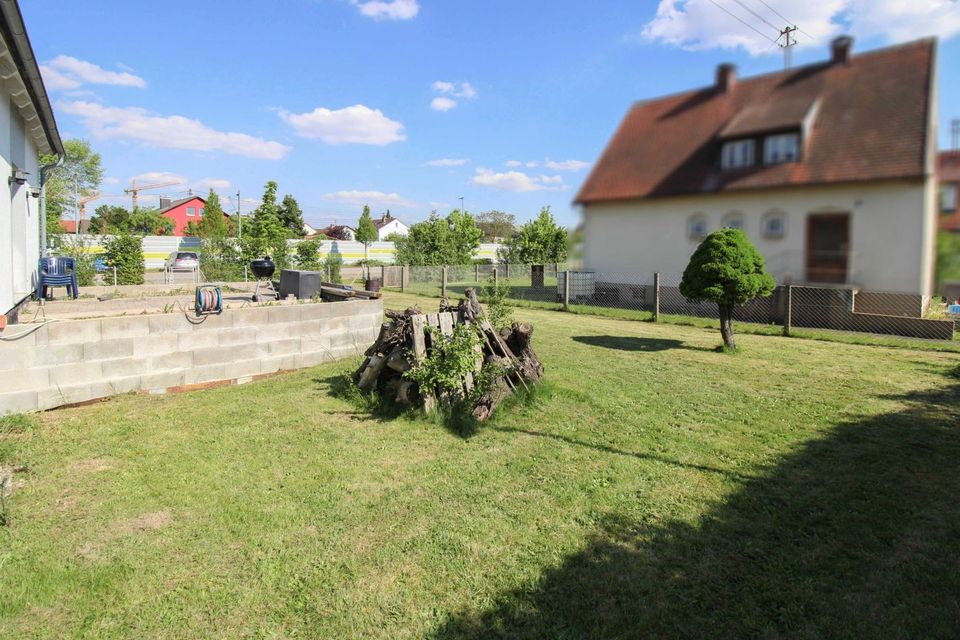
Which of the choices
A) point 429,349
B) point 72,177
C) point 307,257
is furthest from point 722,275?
point 72,177

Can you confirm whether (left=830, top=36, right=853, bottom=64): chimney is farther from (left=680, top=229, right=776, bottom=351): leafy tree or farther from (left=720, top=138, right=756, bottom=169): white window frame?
(left=680, top=229, right=776, bottom=351): leafy tree

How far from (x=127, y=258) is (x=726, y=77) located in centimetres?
2254

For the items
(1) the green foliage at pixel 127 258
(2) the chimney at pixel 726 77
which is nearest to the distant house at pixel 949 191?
(2) the chimney at pixel 726 77

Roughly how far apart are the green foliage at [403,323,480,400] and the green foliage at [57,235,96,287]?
44.8ft

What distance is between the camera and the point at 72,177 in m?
42.9

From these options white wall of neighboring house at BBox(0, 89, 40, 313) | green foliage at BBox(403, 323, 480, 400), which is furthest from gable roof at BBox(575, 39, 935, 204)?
white wall of neighboring house at BBox(0, 89, 40, 313)

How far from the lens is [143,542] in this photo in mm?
3232

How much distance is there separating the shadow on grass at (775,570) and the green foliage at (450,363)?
2.21 meters

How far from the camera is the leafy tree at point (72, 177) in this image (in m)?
35.3

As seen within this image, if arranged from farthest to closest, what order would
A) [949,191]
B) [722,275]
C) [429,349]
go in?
[722,275]
[429,349]
[949,191]

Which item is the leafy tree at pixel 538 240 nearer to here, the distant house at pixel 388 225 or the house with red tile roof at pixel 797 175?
the house with red tile roof at pixel 797 175

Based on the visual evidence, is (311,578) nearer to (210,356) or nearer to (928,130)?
(928,130)

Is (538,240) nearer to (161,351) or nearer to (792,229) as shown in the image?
(161,351)

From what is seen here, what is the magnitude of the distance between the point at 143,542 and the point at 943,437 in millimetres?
6082
